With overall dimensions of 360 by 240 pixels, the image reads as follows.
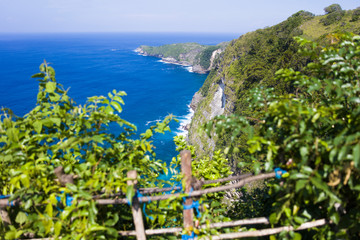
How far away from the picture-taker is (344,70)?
6.20ft

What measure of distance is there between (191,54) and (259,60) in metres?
107

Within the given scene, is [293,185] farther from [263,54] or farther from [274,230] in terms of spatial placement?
[263,54]

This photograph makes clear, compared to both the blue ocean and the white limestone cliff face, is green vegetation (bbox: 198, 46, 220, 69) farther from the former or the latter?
the white limestone cliff face

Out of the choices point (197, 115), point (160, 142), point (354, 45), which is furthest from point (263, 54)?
point (354, 45)

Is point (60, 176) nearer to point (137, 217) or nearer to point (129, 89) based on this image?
point (137, 217)

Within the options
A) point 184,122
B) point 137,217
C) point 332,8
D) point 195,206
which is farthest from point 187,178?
point 184,122

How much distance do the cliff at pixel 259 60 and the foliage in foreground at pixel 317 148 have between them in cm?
2338

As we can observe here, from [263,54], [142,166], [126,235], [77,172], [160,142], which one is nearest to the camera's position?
[77,172]

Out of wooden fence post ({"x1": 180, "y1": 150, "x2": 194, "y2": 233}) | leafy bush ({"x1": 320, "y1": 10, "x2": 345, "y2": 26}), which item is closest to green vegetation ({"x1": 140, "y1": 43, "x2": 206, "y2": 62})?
leafy bush ({"x1": 320, "y1": 10, "x2": 345, "y2": 26})

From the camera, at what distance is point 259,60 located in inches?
1550

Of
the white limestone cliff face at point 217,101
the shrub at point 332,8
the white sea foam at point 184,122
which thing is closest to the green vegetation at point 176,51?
the white sea foam at point 184,122

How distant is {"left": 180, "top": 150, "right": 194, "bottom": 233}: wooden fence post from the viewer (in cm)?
215

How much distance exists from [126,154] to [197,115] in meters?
52.2

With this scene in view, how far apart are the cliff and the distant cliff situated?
206ft
